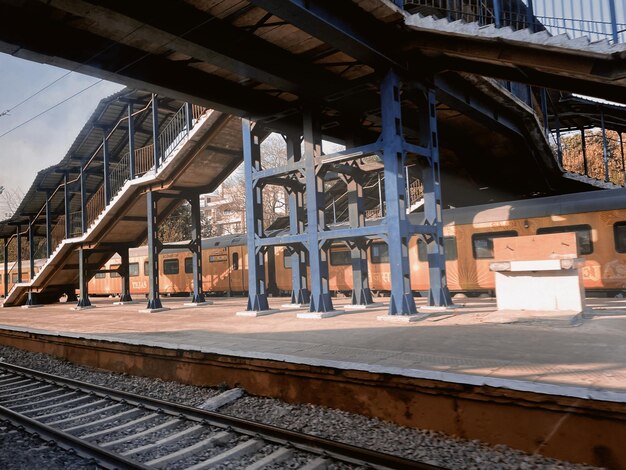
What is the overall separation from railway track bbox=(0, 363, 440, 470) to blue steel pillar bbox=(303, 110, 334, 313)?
5.50 metres

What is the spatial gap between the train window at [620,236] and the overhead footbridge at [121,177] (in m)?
11.6

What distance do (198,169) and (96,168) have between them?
21.5 ft

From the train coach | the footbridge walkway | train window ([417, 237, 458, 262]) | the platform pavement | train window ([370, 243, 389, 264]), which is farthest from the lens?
train window ([370, 243, 389, 264])

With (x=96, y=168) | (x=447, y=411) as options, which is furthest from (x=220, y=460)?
(x=96, y=168)

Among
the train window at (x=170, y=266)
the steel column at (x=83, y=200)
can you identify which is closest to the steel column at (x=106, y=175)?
the steel column at (x=83, y=200)

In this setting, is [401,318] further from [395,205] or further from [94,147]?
[94,147]

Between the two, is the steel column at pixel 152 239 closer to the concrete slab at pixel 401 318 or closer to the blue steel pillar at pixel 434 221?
the concrete slab at pixel 401 318

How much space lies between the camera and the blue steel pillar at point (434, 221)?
442 inches

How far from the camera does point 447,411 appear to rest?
Answer: 4.61 meters

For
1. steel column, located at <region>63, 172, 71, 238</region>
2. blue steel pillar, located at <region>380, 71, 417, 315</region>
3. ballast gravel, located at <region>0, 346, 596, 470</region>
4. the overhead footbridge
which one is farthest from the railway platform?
steel column, located at <region>63, 172, 71, 238</region>

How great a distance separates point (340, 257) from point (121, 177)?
9450 mm

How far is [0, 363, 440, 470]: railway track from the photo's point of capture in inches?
164

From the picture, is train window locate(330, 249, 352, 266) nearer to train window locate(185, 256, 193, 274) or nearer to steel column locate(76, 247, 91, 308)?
train window locate(185, 256, 193, 274)

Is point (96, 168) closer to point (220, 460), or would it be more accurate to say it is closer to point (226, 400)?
point (226, 400)
